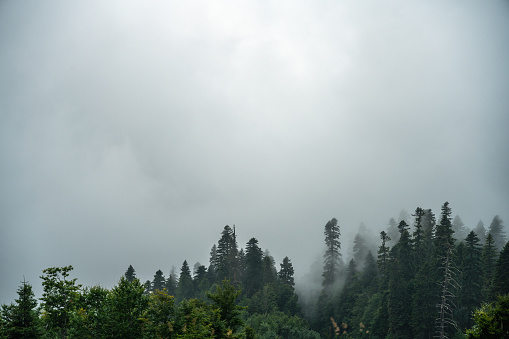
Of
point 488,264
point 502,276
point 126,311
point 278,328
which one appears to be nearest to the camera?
point 126,311

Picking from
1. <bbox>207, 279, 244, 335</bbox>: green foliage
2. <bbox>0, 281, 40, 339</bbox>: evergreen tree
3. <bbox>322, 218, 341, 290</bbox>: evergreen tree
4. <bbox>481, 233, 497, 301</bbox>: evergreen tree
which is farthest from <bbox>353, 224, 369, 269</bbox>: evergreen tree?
<bbox>0, 281, 40, 339</bbox>: evergreen tree

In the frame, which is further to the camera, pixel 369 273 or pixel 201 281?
pixel 201 281

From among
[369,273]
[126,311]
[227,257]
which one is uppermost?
[227,257]

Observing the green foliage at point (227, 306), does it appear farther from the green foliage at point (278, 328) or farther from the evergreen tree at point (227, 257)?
the evergreen tree at point (227, 257)

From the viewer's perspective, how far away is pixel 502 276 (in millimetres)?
40688

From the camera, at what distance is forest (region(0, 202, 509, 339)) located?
925 inches

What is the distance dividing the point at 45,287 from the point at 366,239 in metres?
90.6

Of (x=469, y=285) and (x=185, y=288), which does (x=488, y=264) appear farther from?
(x=185, y=288)

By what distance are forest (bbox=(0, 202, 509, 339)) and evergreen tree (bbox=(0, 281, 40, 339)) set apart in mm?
69

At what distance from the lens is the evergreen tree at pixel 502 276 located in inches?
1572

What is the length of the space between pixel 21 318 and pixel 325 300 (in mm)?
64239

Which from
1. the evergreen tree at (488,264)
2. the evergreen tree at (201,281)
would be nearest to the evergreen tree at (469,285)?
the evergreen tree at (488,264)

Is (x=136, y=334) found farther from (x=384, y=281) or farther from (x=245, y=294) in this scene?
(x=245, y=294)

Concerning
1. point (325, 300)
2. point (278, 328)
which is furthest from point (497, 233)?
point (278, 328)
